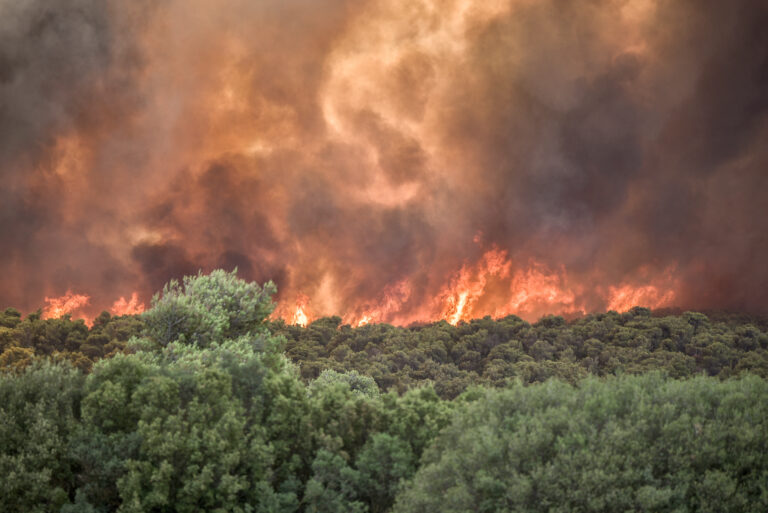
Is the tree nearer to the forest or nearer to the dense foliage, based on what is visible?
the forest

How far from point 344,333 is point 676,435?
107 m

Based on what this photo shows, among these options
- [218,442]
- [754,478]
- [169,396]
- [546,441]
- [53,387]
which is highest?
[53,387]

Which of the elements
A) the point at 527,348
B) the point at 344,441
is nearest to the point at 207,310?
the point at 344,441

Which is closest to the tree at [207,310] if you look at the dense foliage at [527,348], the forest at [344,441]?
the forest at [344,441]

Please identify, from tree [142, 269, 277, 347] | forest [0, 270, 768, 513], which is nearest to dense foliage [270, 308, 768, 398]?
tree [142, 269, 277, 347]

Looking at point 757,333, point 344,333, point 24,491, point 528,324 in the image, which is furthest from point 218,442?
point 757,333

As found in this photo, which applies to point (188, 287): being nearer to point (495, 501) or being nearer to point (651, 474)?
point (495, 501)

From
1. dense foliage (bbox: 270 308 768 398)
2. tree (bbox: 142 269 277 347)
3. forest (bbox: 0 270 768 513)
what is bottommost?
forest (bbox: 0 270 768 513)

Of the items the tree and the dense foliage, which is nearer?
the tree

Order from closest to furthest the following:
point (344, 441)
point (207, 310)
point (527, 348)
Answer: point (344, 441)
point (207, 310)
point (527, 348)

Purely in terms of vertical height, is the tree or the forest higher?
the tree

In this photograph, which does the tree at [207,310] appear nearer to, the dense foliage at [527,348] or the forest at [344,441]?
the forest at [344,441]

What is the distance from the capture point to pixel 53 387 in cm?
3444

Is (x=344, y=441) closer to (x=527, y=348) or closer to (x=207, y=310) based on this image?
(x=207, y=310)
